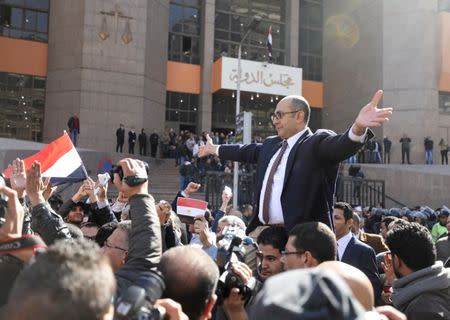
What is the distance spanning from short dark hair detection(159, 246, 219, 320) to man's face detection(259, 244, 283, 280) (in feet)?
4.14

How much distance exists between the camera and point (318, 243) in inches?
102

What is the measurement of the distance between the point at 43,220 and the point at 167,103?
26.2 meters

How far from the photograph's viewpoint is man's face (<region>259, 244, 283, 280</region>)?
10.1 ft

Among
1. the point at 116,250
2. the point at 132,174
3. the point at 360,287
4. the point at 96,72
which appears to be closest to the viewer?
the point at 360,287

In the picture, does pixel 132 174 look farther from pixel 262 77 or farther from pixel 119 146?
pixel 262 77

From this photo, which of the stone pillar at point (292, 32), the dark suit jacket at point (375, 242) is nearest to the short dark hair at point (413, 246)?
the dark suit jacket at point (375, 242)

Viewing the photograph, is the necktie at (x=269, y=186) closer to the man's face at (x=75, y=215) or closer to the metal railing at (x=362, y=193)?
the man's face at (x=75, y=215)

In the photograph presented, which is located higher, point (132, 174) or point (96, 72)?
point (96, 72)

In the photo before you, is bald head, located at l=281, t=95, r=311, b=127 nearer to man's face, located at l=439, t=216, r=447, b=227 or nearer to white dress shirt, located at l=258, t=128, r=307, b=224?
white dress shirt, located at l=258, t=128, r=307, b=224

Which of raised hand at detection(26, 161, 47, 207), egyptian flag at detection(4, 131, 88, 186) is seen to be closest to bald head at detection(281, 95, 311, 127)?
raised hand at detection(26, 161, 47, 207)

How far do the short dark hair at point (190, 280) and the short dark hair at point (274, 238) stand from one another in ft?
4.27

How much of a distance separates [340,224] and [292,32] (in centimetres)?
2845

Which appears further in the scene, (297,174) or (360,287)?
(297,174)

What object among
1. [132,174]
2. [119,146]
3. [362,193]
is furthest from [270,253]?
[119,146]
